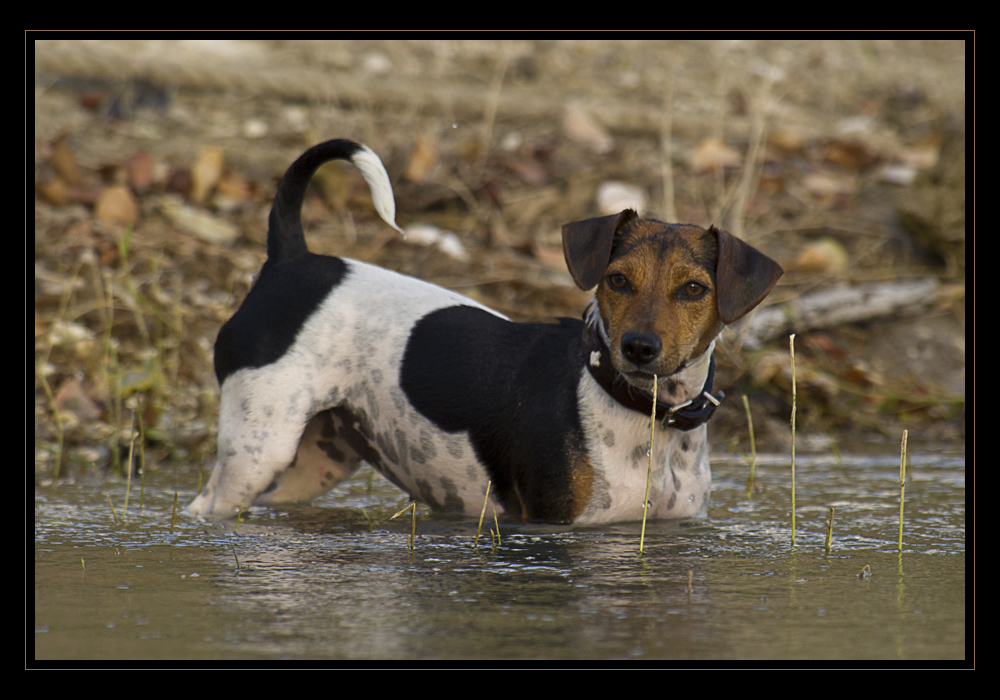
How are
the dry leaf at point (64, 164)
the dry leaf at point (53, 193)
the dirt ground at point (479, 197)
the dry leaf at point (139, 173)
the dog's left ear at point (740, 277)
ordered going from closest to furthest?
the dog's left ear at point (740, 277) < the dirt ground at point (479, 197) < the dry leaf at point (53, 193) < the dry leaf at point (64, 164) < the dry leaf at point (139, 173)

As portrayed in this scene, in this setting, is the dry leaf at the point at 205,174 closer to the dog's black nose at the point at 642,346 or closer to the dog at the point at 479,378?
the dog at the point at 479,378

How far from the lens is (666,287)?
3.73 m

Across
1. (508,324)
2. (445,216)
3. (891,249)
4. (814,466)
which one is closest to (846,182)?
(891,249)

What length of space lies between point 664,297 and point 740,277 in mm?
244

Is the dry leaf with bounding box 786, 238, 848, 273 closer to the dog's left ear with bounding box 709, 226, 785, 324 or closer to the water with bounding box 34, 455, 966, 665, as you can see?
the water with bounding box 34, 455, 966, 665

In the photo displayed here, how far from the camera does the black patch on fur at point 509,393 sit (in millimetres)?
3975

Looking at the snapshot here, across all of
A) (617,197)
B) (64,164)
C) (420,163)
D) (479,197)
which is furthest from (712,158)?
(64,164)

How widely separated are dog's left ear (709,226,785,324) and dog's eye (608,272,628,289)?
281mm

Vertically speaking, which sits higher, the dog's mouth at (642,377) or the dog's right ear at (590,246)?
the dog's right ear at (590,246)

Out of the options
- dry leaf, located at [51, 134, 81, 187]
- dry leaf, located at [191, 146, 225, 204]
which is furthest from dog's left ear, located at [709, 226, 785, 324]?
dry leaf, located at [51, 134, 81, 187]

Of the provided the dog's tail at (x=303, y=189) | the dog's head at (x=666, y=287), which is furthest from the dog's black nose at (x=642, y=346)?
the dog's tail at (x=303, y=189)

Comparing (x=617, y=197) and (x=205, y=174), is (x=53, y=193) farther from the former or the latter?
(x=617, y=197)

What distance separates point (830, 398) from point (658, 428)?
257cm

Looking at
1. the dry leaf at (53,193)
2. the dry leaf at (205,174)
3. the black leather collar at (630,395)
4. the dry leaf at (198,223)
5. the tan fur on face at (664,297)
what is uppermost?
the dry leaf at (205,174)
